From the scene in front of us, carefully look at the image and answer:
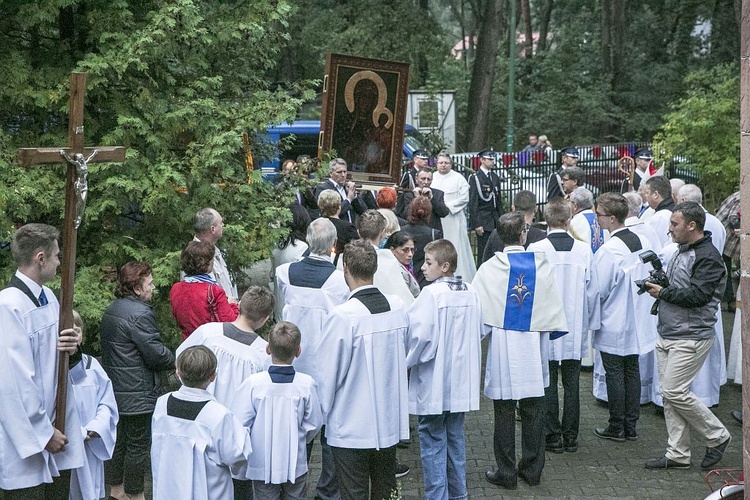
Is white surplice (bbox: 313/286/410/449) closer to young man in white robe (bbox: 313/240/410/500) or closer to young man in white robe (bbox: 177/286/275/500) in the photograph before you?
young man in white robe (bbox: 313/240/410/500)

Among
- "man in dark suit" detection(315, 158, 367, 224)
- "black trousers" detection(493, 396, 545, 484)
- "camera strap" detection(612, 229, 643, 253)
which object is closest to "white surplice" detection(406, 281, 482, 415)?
"black trousers" detection(493, 396, 545, 484)

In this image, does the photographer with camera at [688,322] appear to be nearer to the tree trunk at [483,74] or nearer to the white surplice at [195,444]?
the white surplice at [195,444]

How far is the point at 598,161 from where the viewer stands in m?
20.7

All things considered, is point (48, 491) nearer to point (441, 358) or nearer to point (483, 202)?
point (441, 358)

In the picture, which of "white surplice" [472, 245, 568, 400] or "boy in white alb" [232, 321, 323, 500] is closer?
"boy in white alb" [232, 321, 323, 500]

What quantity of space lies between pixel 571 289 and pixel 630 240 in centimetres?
74

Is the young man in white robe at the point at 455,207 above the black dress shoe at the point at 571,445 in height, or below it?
above

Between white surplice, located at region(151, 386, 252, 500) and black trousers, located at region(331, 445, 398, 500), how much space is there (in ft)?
2.95

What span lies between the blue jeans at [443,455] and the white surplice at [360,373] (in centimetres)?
57

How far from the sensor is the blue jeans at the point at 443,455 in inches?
254

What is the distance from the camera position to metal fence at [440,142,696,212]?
18.9 metres

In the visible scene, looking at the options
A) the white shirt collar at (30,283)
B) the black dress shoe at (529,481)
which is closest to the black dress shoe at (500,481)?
the black dress shoe at (529,481)

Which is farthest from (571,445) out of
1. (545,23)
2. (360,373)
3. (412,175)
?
(545,23)

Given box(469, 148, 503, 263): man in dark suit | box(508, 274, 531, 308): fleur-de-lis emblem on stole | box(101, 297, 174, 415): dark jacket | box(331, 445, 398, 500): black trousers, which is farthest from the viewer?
box(469, 148, 503, 263): man in dark suit
